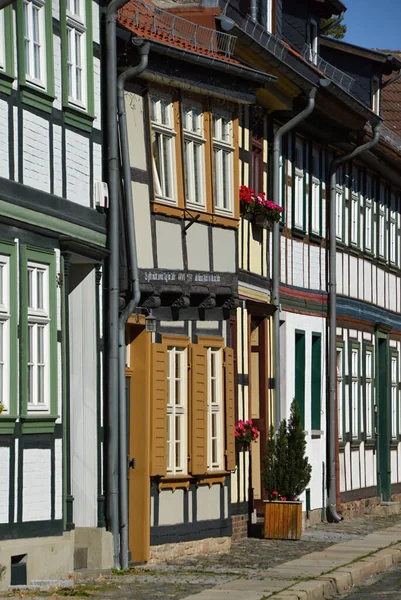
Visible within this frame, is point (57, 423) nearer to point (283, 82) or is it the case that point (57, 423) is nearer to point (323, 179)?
point (283, 82)

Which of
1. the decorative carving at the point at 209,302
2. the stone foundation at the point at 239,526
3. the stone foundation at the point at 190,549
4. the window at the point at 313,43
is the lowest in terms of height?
the stone foundation at the point at 190,549

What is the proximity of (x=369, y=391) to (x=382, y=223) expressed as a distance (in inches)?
143

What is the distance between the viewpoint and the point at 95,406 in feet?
57.8

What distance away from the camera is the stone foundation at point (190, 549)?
1916 centimetres

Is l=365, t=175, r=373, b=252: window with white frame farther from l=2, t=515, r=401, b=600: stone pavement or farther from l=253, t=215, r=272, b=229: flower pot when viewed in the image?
l=2, t=515, r=401, b=600: stone pavement

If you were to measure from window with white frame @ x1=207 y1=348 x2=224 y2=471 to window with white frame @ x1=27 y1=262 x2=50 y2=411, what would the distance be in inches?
193

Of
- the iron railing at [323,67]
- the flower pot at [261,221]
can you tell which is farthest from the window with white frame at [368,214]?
the flower pot at [261,221]

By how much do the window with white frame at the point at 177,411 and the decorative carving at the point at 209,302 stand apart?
581 mm

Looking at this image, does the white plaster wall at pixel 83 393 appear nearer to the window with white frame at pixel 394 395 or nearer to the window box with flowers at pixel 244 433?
the window box with flowers at pixel 244 433

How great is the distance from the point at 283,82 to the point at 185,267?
191 inches

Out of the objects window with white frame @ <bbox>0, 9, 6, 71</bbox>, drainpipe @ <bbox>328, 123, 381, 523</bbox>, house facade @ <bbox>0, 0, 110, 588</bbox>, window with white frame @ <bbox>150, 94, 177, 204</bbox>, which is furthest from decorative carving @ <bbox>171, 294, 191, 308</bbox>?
drainpipe @ <bbox>328, 123, 381, 523</bbox>

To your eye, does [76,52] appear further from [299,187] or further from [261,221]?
[299,187]

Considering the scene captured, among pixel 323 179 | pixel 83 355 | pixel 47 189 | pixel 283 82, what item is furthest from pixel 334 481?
pixel 47 189

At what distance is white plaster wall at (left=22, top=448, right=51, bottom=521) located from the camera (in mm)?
15492
